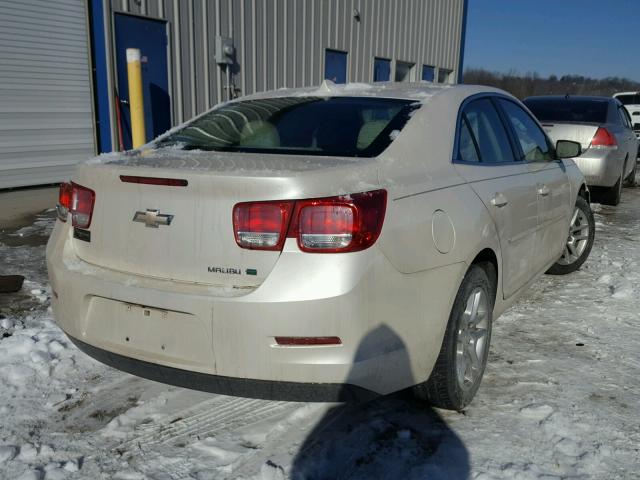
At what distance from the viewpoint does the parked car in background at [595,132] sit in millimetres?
7465

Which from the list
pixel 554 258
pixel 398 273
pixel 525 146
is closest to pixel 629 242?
pixel 554 258

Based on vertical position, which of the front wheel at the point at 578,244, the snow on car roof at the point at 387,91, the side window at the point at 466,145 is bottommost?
the front wheel at the point at 578,244

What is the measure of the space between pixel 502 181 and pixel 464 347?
92 centimetres

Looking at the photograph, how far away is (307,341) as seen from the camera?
6.65 feet

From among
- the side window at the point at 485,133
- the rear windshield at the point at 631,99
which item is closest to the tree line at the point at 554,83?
the rear windshield at the point at 631,99

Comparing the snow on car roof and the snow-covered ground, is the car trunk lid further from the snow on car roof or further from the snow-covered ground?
the snow on car roof

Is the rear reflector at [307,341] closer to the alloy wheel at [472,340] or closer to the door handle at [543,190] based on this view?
the alloy wheel at [472,340]

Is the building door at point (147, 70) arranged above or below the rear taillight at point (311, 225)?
above

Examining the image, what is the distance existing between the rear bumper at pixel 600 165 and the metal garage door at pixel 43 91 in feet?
22.4

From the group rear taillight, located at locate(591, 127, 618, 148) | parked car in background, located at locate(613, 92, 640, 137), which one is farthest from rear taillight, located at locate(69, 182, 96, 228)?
parked car in background, located at locate(613, 92, 640, 137)

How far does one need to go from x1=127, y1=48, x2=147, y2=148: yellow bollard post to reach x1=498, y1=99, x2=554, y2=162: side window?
15.5 feet

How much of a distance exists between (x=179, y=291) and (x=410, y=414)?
49.8 inches

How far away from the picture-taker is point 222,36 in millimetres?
9445

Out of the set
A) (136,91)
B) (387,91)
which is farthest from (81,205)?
(136,91)
